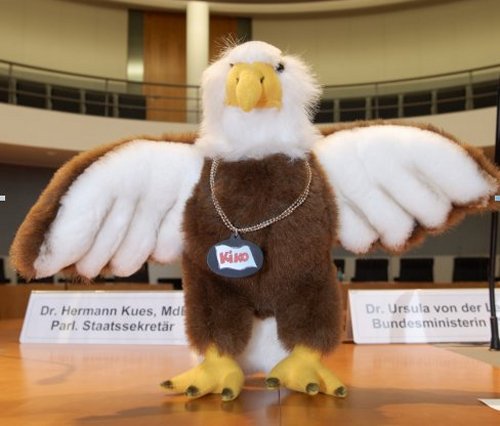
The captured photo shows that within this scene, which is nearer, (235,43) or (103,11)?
(235,43)

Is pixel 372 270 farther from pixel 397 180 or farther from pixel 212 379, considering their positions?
pixel 212 379

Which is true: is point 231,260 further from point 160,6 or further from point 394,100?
point 160,6

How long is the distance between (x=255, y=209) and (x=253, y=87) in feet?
0.97

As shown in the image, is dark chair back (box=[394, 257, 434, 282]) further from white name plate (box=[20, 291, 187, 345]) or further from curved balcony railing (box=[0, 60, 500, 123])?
white name plate (box=[20, 291, 187, 345])

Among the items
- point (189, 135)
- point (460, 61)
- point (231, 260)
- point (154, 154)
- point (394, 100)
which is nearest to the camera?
point (231, 260)

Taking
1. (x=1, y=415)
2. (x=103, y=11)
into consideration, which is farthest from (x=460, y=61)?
(x=1, y=415)

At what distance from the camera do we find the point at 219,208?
4.86 ft

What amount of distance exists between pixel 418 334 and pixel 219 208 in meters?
1.85

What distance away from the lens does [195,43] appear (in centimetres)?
942

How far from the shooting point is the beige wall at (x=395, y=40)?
988 cm

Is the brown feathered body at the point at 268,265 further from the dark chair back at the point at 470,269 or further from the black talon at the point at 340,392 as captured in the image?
the dark chair back at the point at 470,269

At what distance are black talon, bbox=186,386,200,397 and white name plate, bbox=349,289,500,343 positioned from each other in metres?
1.70

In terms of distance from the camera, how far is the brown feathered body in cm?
146

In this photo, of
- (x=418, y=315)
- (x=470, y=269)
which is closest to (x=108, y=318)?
(x=418, y=315)
